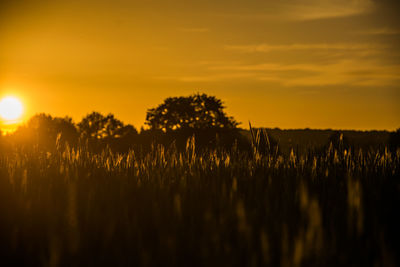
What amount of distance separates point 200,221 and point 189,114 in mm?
11877

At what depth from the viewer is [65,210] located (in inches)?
136

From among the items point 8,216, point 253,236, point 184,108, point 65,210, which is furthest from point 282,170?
point 184,108

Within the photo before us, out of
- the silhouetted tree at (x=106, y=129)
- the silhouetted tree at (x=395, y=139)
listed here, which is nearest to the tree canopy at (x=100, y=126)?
the silhouetted tree at (x=106, y=129)

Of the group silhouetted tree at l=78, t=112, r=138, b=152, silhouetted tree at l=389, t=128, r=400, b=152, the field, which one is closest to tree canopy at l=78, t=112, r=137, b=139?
silhouetted tree at l=78, t=112, r=138, b=152

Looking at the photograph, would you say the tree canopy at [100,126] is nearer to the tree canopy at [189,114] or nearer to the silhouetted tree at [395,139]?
the tree canopy at [189,114]

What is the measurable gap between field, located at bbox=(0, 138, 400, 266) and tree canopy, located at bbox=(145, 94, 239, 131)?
33.1ft

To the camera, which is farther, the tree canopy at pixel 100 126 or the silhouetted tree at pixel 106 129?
the tree canopy at pixel 100 126

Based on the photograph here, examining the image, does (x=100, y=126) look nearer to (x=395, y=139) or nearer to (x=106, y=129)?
(x=106, y=129)

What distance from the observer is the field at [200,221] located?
2621mm

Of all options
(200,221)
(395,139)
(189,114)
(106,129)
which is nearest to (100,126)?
(106,129)

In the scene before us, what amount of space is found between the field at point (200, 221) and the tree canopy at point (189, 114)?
1010cm

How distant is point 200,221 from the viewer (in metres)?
3.19

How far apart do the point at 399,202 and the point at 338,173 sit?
3.61 ft

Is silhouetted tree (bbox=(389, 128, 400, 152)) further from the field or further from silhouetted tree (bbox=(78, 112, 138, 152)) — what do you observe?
the field
